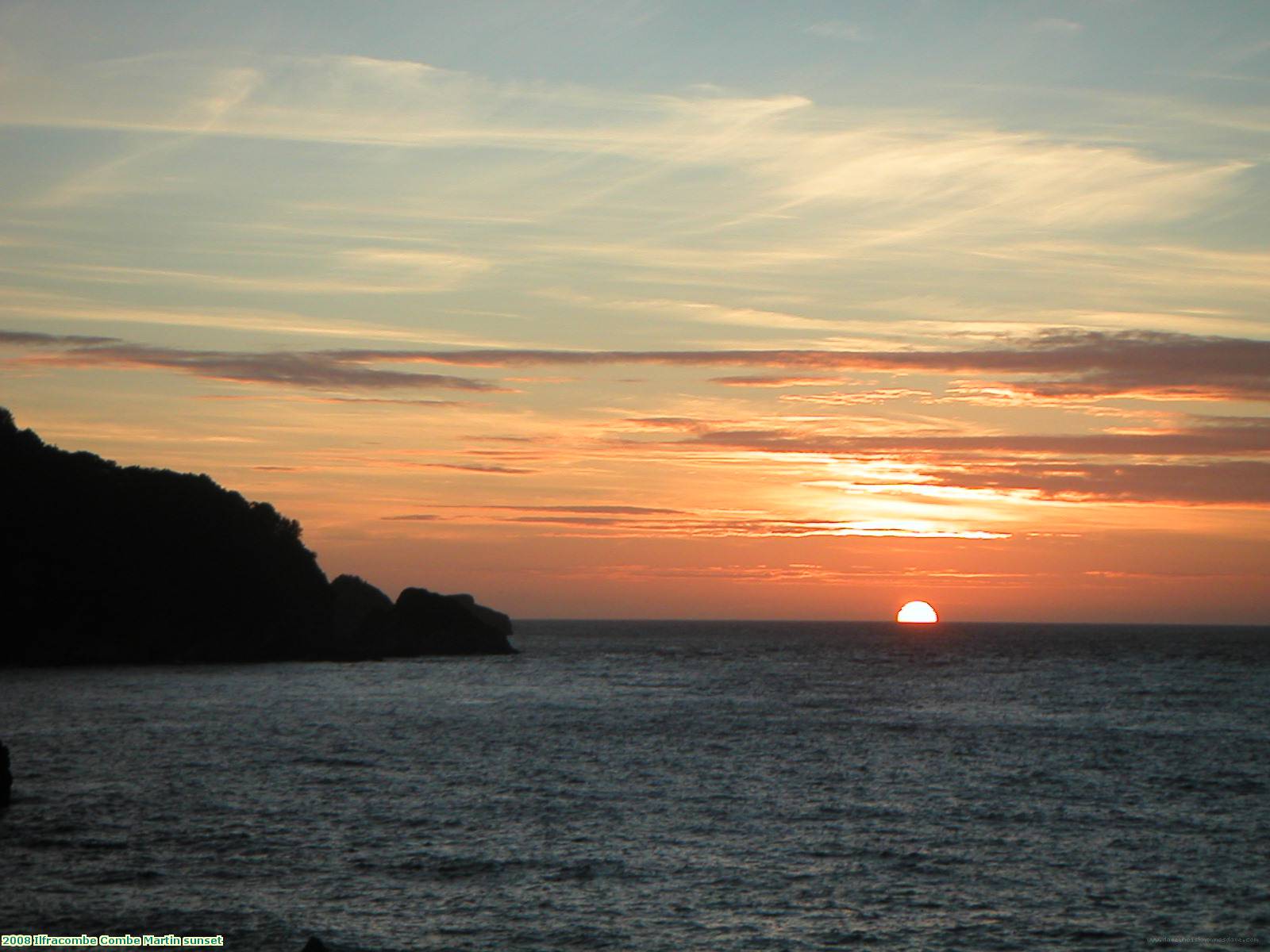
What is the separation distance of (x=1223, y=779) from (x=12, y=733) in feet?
181

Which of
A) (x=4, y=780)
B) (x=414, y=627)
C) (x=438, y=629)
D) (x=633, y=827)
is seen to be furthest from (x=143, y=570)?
(x=633, y=827)

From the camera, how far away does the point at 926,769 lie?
57.2 m

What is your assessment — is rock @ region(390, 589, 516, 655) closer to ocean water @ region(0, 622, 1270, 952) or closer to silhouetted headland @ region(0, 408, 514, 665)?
silhouetted headland @ region(0, 408, 514, 665)

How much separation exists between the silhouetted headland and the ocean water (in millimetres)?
46750

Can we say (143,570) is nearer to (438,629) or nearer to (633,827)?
(438,629)

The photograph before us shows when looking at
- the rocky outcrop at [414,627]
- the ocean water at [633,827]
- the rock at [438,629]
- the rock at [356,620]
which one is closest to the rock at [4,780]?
the ocean water at [633,827]

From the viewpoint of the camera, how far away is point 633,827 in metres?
41.8

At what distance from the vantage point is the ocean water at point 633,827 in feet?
99.2

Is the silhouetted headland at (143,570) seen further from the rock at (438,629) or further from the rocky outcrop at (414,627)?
the rock at (438,629)

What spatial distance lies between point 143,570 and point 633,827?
364 feet

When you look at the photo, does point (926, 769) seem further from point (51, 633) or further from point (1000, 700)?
point (51, 633)

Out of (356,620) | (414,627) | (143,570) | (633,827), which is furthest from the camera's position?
(356,620)

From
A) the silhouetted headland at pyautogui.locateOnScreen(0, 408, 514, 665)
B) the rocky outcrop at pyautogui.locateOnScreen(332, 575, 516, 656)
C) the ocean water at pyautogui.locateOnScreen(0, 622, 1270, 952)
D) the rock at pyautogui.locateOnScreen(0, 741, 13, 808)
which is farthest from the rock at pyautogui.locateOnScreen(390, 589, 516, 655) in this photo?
the rock at pyautogui.locateOnScreen(0, 741, 13, 808)

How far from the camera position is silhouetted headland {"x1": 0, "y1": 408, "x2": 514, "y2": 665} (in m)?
132
